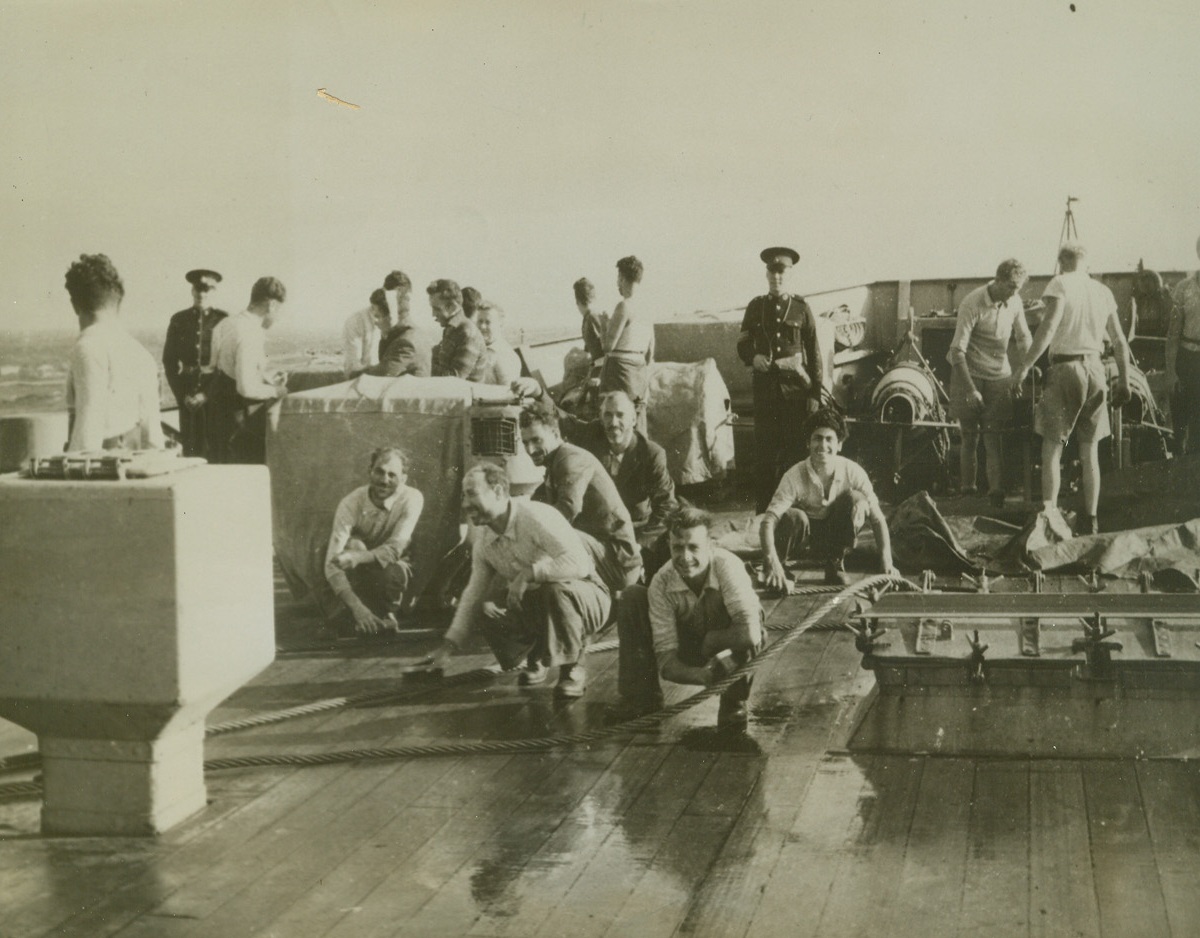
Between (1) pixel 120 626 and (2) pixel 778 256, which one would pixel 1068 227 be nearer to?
(2) pixel 778 256

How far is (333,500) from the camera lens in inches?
283

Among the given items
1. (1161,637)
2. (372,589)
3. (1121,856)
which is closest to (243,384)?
(372,589)

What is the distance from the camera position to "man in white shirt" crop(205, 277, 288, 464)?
738 cm

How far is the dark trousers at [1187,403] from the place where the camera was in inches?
284

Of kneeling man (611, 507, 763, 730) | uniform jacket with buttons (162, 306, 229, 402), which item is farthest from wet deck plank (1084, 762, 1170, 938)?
uniform jacket with buttons (162, 306, 229, 402)

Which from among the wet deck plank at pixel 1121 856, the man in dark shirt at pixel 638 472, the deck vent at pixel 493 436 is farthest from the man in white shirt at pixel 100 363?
the wet deck plank at pixel 1121 856

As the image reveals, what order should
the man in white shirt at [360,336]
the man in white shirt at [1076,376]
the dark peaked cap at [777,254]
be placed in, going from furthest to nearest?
the man in white shirt at [360,336]
the dark peaked cap at [777,254]
the man in white shirt at [1076,376]

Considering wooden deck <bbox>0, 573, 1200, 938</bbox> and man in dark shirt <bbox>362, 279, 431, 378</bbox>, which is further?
man in dark shirt <bbox>362, 279, 431, 378</bbox>

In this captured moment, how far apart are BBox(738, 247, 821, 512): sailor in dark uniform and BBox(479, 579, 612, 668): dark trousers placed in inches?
103

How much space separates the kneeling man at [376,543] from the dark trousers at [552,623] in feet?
3.67

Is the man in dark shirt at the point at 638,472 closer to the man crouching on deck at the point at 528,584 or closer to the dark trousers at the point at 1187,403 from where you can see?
the man crouching on deck at the point at 528,584

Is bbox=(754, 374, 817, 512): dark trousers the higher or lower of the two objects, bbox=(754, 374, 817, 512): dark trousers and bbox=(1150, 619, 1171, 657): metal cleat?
the higher

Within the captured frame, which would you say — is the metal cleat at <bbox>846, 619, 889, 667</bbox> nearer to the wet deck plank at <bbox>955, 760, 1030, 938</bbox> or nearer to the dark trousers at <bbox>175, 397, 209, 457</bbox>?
the wet deck plank at <bbox>955, 760, 1030, 938</bbox>

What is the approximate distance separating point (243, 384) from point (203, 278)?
595 millimetres
